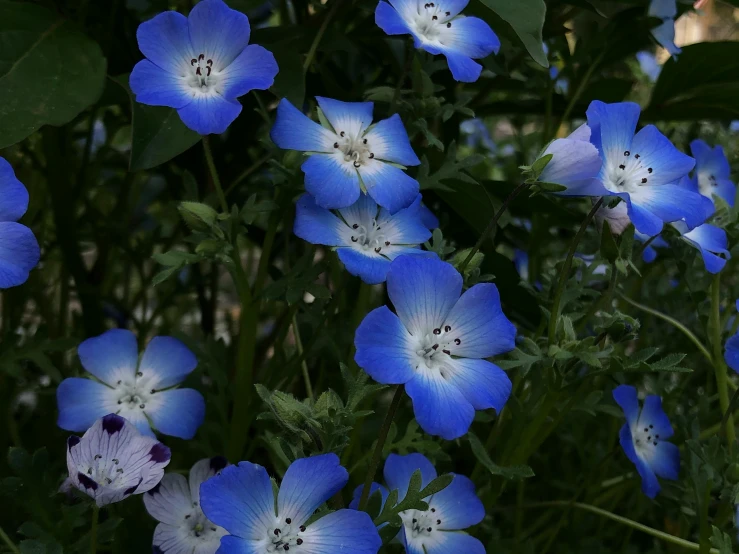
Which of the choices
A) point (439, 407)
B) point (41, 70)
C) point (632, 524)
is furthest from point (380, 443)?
point (41, 70)

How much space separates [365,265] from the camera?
0.52m

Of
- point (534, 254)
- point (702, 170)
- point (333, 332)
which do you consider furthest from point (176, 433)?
point (702, 170)

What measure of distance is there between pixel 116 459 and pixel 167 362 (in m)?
0.16

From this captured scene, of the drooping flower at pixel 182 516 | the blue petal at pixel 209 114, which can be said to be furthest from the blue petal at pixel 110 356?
the blue petal at pixel 209 114

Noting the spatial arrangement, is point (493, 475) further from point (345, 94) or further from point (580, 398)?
point (345, 94)

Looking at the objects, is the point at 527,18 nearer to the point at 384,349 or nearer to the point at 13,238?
the point at 384,349

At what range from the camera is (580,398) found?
616 millimetres

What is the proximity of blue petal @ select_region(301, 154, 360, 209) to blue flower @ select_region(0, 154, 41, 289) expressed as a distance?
0.18 m

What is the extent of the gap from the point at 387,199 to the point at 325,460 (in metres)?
0.19

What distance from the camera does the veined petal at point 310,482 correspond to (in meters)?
0.43

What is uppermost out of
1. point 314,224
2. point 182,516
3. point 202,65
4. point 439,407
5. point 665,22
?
point 665,22

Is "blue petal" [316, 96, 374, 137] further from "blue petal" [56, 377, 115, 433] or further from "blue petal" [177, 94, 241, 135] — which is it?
"blue petal" [56, 377, 115, 433]

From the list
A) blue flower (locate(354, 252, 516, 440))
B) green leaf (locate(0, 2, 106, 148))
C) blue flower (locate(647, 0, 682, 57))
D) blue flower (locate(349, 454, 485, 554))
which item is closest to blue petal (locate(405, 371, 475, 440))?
blue flower (locate(354, 252, 516, 440))

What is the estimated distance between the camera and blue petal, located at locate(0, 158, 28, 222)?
495 millimetres
